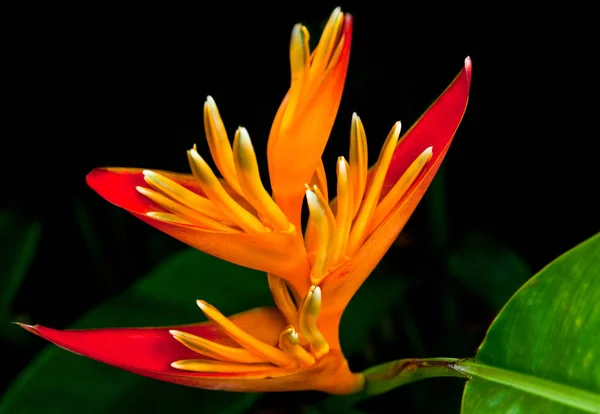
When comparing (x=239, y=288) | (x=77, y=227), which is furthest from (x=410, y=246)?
(x=77, y=227)

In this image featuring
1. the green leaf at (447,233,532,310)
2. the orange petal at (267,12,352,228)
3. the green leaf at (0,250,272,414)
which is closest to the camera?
the orange petal at (267,12,352,228)

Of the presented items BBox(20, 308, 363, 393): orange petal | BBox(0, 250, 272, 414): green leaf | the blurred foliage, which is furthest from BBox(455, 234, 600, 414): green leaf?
the blurred foliage

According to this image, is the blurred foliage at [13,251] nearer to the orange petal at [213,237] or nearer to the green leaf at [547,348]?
the orange petal at [213,237]

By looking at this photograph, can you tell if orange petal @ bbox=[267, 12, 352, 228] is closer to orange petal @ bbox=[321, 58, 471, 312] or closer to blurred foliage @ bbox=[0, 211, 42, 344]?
orange petal @ bbox=[321, 58, 471, 312]

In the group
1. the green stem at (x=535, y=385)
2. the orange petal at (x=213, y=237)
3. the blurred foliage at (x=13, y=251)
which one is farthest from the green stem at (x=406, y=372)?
the blurred foliage at (x=13, y=251)

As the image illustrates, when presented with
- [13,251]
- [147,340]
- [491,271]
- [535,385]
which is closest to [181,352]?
[147,340]

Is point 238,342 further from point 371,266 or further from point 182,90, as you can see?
point 182,90

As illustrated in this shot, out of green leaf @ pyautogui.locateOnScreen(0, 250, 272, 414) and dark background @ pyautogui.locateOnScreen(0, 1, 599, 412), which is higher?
dark background @ pyautogui.locateOnScreen(0, 1, 599, 412)
